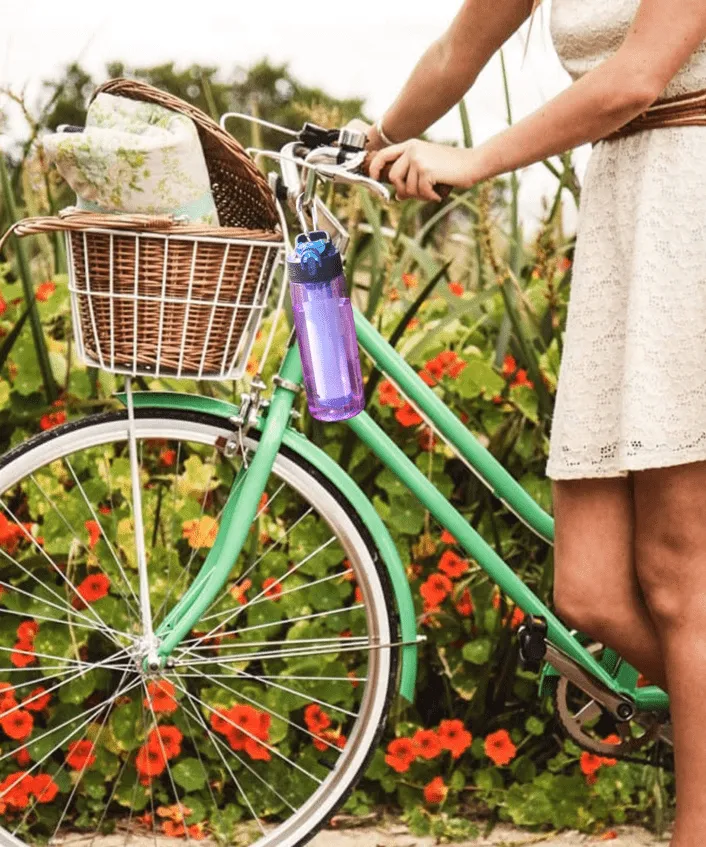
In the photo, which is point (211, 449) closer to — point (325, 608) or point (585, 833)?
point (325, 608)

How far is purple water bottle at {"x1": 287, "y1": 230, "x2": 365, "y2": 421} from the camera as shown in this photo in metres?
1.74

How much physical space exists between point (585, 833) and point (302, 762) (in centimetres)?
59

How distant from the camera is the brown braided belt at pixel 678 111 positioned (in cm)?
170

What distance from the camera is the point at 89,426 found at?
2.03 m

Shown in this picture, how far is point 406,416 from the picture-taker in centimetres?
Result: 264

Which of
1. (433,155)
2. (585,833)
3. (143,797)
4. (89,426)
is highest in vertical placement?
(433,155)

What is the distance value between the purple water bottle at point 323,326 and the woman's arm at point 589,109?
6.7 inches

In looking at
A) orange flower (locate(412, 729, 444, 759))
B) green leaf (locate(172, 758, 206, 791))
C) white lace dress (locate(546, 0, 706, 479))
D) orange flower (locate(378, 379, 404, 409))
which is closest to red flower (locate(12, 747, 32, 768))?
green leaf (locate(172, 758, 206, 791))

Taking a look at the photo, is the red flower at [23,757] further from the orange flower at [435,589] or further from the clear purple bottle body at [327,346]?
A: the clear purple bottle body at [327,346]

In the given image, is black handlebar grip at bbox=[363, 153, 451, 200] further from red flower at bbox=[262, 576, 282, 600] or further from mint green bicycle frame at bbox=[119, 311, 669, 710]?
red flower at bbox=[262, 576, 282, 600]

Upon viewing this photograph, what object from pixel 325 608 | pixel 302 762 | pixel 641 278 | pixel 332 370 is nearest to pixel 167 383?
pixel 325 608

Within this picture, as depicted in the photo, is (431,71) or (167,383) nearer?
(431,71)

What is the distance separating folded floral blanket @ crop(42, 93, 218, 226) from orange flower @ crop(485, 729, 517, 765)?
4.19 feet

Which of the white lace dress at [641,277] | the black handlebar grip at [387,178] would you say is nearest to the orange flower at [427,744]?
the white lace dress at [641,277]
